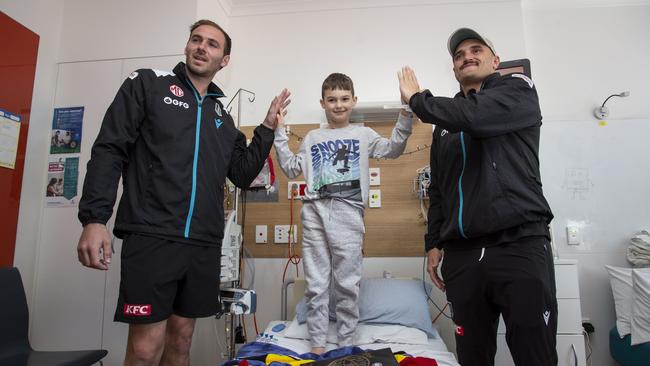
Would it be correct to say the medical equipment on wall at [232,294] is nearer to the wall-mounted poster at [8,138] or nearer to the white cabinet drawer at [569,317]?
the wall-mounted poster at [8,138]

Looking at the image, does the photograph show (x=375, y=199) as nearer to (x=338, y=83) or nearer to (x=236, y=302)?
(x=338, y=83)

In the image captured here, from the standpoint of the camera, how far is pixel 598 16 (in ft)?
10.8

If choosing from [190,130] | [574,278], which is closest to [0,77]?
[190,130]

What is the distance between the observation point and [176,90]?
1527 millimetres

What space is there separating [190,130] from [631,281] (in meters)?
3.00

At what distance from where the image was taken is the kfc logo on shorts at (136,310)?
1214 millimetres

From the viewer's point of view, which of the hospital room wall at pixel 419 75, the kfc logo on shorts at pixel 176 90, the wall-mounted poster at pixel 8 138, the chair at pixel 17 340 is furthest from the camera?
the hospital room wall at pixel 419 75

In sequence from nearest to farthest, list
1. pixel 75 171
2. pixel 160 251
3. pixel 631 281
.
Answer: pixel 160 251, pixel 631 281, pixel 75 171

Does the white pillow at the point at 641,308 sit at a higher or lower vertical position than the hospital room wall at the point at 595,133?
lower

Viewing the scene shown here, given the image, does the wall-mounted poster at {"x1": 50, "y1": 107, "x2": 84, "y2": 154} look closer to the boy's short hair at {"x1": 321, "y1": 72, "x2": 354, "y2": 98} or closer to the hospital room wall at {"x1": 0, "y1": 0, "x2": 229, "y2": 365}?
the hospital room wall at {"x1": 0, "y1": 0, "x2": 229, "y2": 365}

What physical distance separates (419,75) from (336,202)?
5.60ft

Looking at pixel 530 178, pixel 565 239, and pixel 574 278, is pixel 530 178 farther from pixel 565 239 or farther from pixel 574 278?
pixel 565 239

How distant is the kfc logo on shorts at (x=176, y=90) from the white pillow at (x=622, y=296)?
10.1 ft

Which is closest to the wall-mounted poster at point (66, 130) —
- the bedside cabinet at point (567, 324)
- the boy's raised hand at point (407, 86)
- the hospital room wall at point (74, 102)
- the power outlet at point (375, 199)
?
the hospital room wall at point (74, 102)
